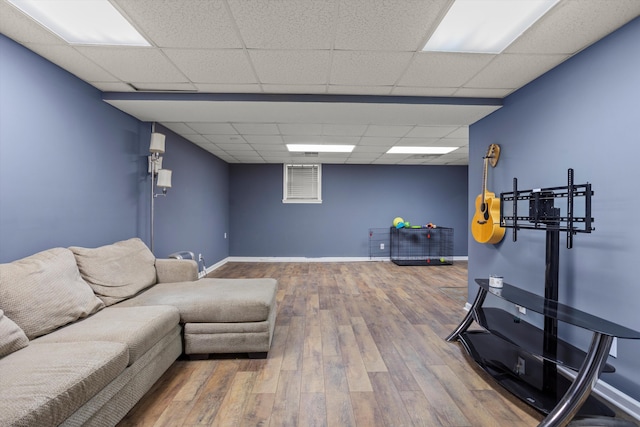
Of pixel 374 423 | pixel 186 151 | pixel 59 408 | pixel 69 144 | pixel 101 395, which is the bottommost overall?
pixel 374 423

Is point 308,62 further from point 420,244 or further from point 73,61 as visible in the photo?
→ point 420,244

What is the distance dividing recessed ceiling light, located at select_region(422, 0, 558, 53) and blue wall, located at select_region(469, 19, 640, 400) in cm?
59

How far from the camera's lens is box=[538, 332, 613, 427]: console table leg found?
1.41 metres

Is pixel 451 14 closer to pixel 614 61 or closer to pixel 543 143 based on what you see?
pixel 614 61

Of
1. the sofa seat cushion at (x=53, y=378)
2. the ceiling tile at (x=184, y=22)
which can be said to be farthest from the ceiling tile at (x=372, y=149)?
the sofa seat cushion at (x=53, y=378)

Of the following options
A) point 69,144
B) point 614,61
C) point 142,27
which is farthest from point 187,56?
point 614,61

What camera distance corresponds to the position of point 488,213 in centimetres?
281

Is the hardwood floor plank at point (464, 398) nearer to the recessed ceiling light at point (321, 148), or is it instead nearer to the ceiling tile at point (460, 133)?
the ceiling tile at point (460, 133)

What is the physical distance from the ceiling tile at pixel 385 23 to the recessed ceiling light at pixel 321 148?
2809 mm

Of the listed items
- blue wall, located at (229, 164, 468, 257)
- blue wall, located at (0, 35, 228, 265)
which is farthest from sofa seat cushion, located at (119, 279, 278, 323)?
blue wall, located at (229, 164, 468, 257)

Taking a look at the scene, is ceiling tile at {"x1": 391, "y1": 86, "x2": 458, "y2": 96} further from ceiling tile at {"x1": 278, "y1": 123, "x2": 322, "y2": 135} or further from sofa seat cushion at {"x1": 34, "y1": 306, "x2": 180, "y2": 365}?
sofa seat cushion at {"x1": 34, "y1": 306, "x2": 180, "y2": 365}

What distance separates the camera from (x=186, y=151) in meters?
4.35

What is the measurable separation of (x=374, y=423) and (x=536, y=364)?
1346mm

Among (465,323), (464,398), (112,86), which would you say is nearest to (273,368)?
(464,398)
